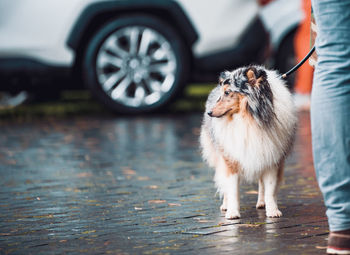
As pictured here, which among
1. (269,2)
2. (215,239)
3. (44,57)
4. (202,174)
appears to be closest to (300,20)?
(269,2)

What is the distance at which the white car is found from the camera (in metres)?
9.98

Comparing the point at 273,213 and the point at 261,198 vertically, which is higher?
the point at 261,198

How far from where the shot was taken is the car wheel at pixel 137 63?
10.1 metres

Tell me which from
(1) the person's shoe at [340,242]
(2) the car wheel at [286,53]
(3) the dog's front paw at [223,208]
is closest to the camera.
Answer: (1) the person's shoe at [340,242]

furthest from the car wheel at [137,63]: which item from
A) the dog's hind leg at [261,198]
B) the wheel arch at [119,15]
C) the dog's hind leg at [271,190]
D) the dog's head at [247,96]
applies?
the dog's head at [247,96]

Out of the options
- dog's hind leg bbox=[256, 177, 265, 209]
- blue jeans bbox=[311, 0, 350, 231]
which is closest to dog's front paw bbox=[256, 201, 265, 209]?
dog's hind leg bbox=[256, 177, 265, 209]

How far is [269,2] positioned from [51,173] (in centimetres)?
475

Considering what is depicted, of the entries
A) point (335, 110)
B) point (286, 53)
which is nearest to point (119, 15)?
point (286, 53)

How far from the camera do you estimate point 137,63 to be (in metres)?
10.1

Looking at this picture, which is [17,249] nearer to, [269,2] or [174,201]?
[174,201]

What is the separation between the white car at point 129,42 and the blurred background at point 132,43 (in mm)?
12

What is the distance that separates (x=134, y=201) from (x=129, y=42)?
16.7ft

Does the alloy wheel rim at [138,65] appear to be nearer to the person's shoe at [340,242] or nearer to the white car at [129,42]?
the white car at [129,42]

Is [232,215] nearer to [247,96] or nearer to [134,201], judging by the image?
[247,96]
